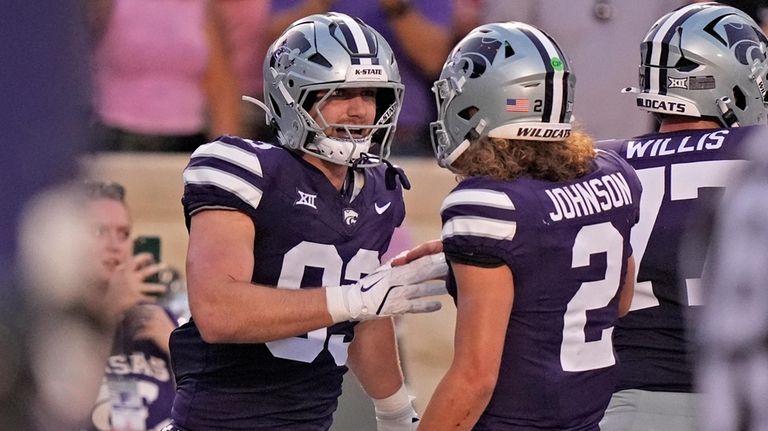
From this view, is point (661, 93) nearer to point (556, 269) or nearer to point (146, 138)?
point (556, 269)

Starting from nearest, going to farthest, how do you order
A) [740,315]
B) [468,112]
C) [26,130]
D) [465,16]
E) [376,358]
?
[740,315], [468,112], [376,358], [26,130], [465,16]

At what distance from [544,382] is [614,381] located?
26 centimetres

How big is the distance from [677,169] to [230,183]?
113 cm

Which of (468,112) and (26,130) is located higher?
(26,130)

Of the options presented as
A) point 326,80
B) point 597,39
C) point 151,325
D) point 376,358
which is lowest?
point 376,358

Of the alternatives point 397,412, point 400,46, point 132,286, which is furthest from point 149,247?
point 397,412

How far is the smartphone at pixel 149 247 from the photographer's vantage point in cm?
533

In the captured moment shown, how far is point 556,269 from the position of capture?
2984 mm

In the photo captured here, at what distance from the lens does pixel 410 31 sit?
17.6 ft

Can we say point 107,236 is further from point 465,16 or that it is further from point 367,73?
point 367,73

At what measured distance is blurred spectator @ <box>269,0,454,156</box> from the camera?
17.3ft

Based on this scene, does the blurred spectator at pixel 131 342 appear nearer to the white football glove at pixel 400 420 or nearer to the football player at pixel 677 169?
the white football glove at pixel 400 420

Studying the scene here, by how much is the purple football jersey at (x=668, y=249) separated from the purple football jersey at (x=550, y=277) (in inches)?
17.6

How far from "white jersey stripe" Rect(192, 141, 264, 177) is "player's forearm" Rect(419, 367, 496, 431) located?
2.24 feet
